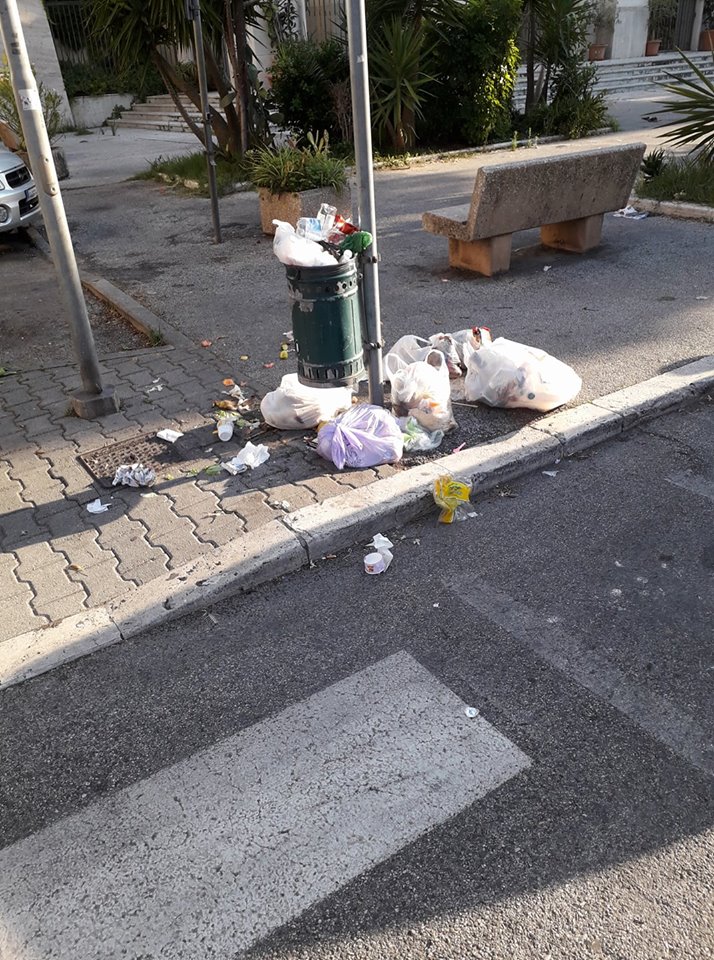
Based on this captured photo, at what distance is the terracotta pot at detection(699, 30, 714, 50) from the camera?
25.9 metres

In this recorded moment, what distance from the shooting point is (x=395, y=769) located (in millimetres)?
2629

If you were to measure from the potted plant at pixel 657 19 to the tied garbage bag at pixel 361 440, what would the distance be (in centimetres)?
2566

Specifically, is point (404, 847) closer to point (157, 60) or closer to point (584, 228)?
point (584, 228)

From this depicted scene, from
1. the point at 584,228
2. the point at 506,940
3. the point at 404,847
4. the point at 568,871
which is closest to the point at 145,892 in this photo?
the point at 404,847

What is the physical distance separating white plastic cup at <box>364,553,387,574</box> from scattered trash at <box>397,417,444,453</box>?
100 centimetres

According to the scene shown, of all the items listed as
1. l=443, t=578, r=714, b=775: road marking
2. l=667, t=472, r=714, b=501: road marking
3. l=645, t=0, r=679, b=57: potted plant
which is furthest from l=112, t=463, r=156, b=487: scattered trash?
l=645, t=0, r=679, b=57: potted plant

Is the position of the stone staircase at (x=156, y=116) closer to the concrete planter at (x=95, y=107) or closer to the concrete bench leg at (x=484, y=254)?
the concrete planter at (x=95, y=107)

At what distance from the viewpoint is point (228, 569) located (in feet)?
11.7

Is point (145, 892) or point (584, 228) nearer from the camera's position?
point (145, 892)

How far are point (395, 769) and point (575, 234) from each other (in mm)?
6896

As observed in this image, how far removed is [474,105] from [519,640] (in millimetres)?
13289

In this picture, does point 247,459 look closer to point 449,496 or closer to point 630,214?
point 449,496

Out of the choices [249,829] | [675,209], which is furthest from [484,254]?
[249,829]

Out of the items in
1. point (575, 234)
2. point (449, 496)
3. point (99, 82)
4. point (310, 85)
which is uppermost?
point (310, 85)
